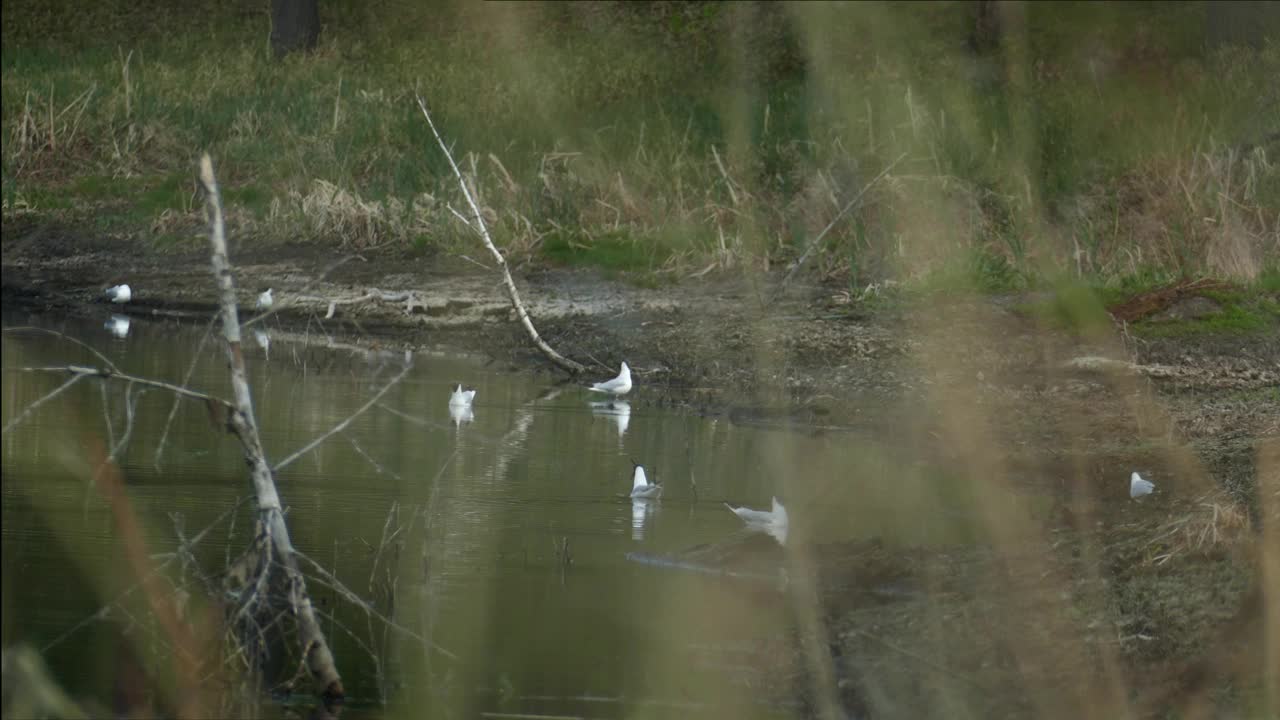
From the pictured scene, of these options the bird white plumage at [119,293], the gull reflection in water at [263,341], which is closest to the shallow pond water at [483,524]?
the gull reflection in water at [263,341]

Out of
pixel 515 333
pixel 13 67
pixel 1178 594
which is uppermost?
pixel 13 67

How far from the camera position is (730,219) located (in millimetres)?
13703

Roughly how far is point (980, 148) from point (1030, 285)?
3248 mm

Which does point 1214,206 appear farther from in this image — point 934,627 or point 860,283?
point 934,627

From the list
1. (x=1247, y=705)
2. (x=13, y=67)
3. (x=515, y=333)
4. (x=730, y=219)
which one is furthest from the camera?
(x=730, y=219)

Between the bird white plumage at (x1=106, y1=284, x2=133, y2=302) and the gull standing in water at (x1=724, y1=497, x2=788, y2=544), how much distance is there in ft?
24.2

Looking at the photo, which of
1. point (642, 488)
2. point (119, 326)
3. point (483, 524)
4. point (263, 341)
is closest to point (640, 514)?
point (642, 488)

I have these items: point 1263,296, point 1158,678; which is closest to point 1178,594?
point 1158,678

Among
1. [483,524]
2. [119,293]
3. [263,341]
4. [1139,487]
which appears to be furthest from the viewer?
[119,293]

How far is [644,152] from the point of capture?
14781 mm

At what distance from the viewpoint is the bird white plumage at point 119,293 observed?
1293 centimetres

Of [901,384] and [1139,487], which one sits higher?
[1139,487]

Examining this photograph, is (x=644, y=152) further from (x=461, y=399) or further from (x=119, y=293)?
(x=461, y=399)

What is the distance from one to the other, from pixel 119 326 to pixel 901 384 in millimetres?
5465
